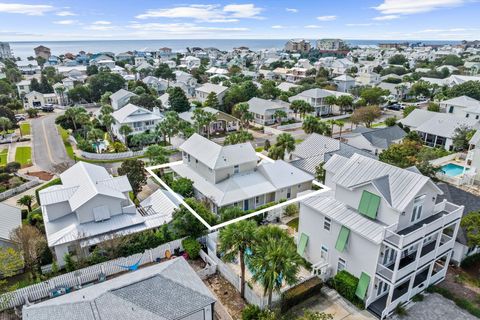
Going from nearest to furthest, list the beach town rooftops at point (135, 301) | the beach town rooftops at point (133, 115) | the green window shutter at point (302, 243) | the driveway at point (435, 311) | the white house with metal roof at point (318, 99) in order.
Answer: the beach town rooftops at point (135, 301)
the driveway at point (435, 311)
the green window shutter at point (302, 243)
the beach town rooftops at point (133, 115)
the white house with metal roof at point (318, 99)

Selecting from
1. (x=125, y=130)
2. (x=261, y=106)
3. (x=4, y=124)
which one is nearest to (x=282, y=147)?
(x=125, y=130)

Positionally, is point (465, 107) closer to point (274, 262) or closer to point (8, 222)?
point (274, 262)

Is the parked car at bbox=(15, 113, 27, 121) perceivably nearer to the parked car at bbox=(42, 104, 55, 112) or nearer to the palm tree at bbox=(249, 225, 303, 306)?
the parked car at bbox=(42, 104, 55, 112)

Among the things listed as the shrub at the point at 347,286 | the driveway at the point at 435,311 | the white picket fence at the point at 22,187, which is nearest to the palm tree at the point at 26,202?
the white picket fence at the point at 22,187

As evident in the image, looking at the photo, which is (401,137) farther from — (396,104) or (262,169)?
(396,104)

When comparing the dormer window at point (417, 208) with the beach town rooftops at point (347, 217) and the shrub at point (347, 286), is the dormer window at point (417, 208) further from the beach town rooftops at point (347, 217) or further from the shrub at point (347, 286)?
the shrub at point (347, 286)

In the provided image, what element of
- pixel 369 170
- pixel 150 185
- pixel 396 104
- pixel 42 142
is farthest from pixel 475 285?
pixel 396 104

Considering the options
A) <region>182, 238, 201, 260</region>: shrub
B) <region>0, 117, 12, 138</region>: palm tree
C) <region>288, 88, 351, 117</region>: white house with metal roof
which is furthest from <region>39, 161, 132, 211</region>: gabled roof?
<region>288, 88, 351, 117</region>: white house with metal roof
